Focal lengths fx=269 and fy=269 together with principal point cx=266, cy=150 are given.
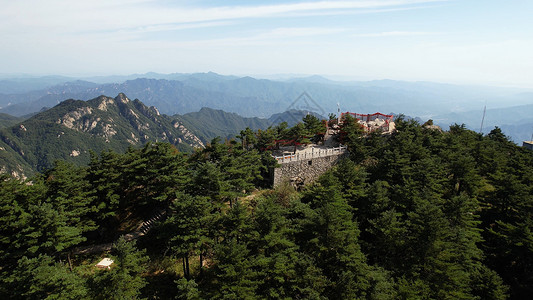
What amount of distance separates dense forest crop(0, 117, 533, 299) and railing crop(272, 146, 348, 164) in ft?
11.7

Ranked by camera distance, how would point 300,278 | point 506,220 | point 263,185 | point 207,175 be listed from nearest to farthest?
point 300,278, point 207,175, point 506,220, point 263,185

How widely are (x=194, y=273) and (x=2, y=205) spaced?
41.5 feet

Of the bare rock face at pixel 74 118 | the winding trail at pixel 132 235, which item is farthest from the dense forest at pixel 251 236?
the bare rock face at pixel 74 118

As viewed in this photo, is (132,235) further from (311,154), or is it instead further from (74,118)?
(74,118)

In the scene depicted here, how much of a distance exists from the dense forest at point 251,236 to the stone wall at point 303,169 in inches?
94.2

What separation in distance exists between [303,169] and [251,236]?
619 inches

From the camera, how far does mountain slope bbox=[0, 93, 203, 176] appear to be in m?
127

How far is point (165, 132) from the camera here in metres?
187

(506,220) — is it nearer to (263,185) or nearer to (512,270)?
(512,270)

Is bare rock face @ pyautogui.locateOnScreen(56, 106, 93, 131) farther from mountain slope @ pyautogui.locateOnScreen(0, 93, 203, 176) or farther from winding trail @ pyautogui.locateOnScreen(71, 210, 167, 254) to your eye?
winding trail @ pyautogui.locateOnScreen(71, 210, 167, 254)

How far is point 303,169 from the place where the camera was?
3016cm

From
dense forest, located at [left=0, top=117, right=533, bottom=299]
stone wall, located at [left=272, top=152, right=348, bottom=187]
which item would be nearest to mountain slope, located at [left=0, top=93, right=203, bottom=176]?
stone wall, located at [left=272, top=152, right=348, bottom=187]

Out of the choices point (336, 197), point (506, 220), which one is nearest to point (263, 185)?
point (336, 197)

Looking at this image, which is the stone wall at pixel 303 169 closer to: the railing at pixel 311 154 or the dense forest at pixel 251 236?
the railing at pixel 311 154
